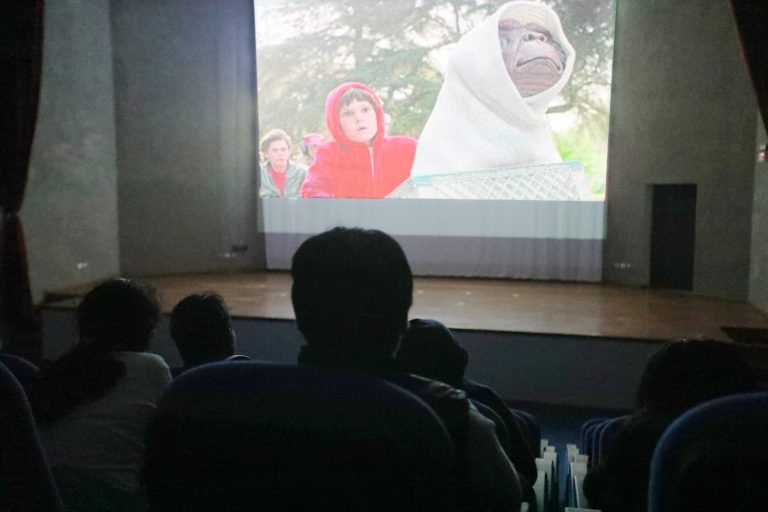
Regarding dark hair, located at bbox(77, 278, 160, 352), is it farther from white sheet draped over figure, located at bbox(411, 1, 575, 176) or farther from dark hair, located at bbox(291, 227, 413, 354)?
white sheet draped over figure, located at bbox(411, 1, 575, 176)

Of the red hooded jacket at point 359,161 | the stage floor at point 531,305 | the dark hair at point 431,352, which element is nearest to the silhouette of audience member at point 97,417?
the dark hair at point 431,352

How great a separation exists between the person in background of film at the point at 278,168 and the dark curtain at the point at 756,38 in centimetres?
442

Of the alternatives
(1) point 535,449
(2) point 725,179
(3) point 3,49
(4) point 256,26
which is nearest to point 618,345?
(1) point 535,449

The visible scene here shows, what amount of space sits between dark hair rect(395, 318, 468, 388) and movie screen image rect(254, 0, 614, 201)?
5.35m

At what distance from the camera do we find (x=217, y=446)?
995 millimetres

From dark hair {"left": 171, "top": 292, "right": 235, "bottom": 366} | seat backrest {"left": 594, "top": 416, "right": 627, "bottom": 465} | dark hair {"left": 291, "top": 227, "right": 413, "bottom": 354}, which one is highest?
dark hair {"left": 291, "top": 227, "right": 413, "bottom": 354}

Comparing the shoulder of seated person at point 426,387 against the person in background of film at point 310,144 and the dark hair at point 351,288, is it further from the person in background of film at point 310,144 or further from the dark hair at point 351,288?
the person in background of film at point 310,144

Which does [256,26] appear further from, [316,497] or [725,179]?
[316,497]

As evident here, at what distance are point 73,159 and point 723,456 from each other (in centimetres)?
626

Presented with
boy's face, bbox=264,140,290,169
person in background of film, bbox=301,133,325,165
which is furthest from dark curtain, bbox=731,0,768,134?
boy's face, bbox=264,140,290,169

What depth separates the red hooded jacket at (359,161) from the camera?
7.07 m

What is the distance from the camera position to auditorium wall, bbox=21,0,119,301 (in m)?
5.83

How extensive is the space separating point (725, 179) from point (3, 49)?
19.2ft

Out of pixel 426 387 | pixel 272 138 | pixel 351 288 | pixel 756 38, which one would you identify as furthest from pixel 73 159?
pixel 426 387
